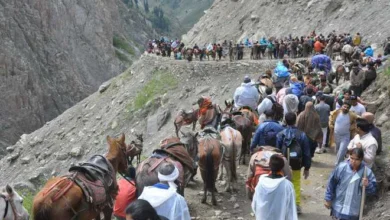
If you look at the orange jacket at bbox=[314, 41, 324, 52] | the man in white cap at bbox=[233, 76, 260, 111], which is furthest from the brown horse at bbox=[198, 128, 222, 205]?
the orange jacket at bbox=[314, 41, 324, 52]

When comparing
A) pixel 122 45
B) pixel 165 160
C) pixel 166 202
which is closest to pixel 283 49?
pixel 165 160

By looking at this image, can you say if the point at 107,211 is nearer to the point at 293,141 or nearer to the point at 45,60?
the point at 293,141

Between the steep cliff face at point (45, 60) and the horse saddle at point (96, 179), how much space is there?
151 feet

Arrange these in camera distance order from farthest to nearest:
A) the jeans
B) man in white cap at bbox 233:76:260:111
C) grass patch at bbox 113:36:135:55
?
grass patch at bbox 113:36:135:55
man in white cap at bbox 233:76:260:111
the jeans

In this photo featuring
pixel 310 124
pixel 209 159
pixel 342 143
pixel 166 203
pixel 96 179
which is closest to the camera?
pixel 166 203

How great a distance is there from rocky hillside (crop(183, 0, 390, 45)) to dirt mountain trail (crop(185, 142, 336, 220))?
18.7m

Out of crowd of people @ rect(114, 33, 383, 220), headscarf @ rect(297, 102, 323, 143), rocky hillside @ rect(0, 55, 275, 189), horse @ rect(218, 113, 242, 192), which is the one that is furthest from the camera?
rocky hillside @ rect(0, 55, 275, 189)

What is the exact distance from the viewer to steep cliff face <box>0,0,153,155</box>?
5503cm

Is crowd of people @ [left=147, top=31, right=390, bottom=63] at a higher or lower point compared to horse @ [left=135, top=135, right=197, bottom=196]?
higher

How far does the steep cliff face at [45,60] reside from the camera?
55031 mm

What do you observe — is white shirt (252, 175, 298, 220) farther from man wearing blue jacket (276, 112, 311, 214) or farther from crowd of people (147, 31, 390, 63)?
crowd of people (147, 31, 390, 63)

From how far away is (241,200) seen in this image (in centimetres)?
1043

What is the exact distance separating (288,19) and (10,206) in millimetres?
34457

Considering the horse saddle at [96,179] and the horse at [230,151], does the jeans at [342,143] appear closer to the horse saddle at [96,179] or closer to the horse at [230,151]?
the horse at [230,151]
